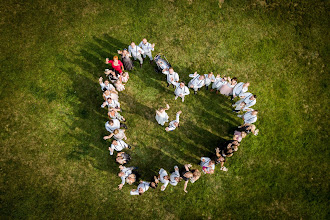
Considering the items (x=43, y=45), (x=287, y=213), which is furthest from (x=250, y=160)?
(x=43, y=45)

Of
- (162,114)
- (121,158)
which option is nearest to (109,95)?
(162,114)

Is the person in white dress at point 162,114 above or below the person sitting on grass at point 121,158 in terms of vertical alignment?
above

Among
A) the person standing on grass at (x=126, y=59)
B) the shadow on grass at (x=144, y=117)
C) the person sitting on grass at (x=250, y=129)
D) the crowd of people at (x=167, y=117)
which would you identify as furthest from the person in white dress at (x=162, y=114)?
the person sitting on grass at (x=250, y=129)

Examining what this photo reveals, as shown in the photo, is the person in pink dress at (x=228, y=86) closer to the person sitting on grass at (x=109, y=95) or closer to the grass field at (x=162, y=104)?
the grass field at (x=162, y=104)

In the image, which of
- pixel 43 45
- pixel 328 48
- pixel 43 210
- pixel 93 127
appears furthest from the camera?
pixel 328 48

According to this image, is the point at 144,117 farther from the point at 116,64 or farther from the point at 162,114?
the point at 116,64

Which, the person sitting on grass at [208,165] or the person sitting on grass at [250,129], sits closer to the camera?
the person sitting on grass at [208,165]

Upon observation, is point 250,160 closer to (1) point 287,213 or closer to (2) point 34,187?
(1) point 287,213
